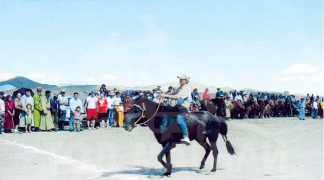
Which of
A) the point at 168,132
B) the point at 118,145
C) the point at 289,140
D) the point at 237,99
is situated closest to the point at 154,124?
the point at 168,132

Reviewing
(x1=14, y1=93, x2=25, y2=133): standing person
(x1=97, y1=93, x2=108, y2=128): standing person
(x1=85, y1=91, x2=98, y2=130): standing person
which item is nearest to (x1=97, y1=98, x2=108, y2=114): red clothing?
(x1=97, y1=93, x2=108, y2=128): standing person

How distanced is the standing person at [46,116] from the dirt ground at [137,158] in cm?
164

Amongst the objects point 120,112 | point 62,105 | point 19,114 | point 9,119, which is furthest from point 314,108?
point 9,119

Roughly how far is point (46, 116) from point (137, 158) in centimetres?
855

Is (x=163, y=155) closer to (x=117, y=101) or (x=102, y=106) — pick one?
(x=102, y=106)

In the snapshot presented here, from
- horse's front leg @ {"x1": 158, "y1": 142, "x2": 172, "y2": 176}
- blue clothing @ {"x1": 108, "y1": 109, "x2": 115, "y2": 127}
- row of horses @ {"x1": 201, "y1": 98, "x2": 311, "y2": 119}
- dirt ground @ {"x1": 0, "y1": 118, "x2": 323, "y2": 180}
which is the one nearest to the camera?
horse's front leg @ {"x1": 158, "y1": 142, "x2": 172, "y2": 176}

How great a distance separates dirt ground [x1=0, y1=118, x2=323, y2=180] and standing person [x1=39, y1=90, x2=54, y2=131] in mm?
1641

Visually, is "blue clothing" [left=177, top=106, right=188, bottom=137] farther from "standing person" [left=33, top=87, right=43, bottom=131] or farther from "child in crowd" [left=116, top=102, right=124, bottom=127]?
"child in crowd" [left=116, top=102, right=124, bottom=127]

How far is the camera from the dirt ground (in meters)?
8.94

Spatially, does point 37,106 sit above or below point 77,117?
above

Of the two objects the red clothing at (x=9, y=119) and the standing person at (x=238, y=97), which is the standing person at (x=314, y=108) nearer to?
the standing person at (x=238, y=97)

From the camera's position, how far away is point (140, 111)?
882 cm

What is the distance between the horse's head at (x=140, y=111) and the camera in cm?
870

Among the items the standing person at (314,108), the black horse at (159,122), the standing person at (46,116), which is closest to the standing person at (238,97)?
the standing person at (314,108)
